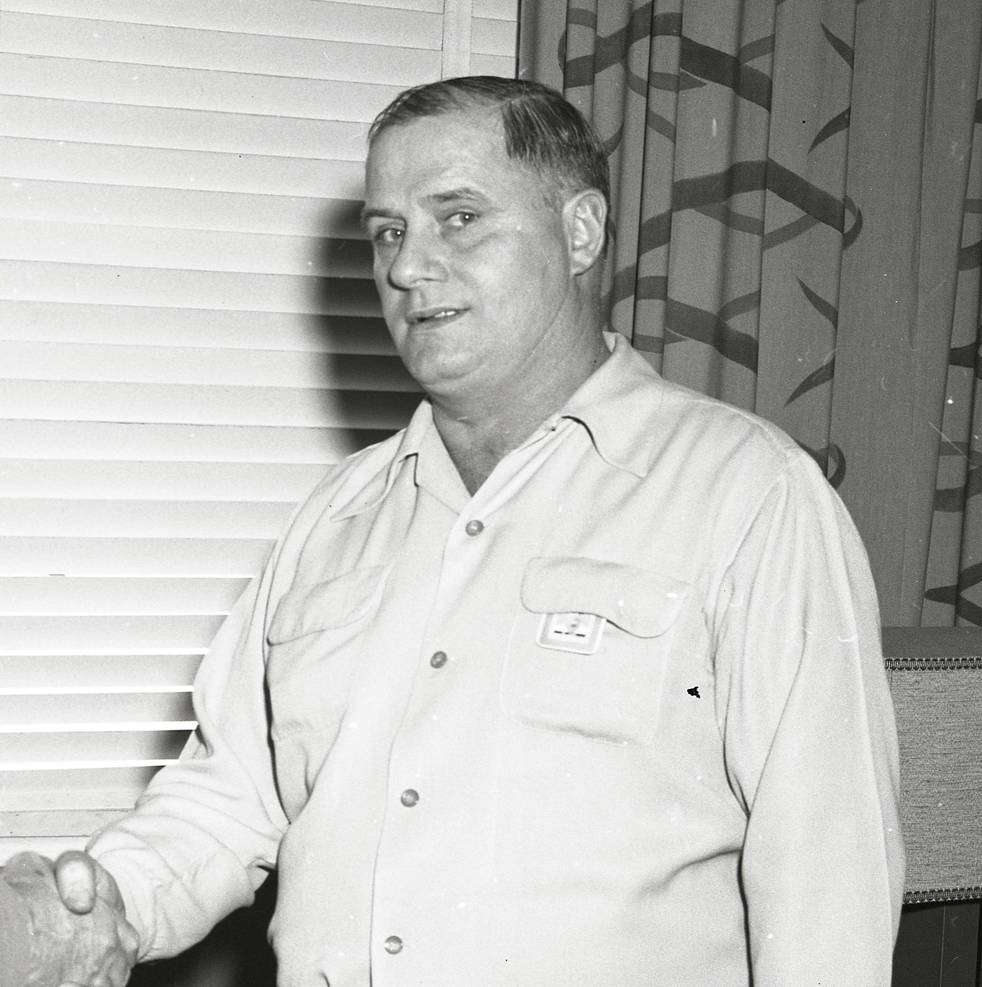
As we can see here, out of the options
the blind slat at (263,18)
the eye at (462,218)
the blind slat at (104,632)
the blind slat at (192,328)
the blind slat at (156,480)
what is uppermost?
the blind slat at (263,18)

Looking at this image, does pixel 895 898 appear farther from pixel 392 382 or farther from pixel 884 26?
pixel 884 26

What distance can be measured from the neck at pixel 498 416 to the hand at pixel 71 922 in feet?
1.86

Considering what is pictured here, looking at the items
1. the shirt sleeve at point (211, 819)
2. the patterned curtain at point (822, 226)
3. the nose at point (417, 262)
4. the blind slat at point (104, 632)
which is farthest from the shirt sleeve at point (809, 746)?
→ the blind slat at point (104, 632)

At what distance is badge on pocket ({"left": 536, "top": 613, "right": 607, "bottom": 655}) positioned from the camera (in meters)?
1.30

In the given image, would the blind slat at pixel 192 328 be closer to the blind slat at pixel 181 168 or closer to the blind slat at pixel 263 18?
the blind slat at pixel 181 168

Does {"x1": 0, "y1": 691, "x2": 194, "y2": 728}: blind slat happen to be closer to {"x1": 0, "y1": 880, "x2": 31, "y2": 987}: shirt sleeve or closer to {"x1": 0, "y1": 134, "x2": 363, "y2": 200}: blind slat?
{"x1": 0, "y1": 134, "x2": 363, "y2": 200}: blind slat

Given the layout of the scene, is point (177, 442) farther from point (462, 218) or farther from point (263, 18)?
point (462, 218)

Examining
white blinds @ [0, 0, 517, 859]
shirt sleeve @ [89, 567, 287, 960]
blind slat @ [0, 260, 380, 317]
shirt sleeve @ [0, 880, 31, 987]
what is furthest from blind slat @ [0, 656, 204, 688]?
shirt sleeve @ [0, 880, 31, 987]

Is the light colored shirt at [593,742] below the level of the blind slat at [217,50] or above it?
below

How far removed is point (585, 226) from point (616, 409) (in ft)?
0.70

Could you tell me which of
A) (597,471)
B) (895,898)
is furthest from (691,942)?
(597,471)

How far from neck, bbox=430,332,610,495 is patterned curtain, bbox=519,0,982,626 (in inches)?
26.4

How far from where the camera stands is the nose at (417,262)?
1.41 m

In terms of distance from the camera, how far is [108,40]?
7.09ft
